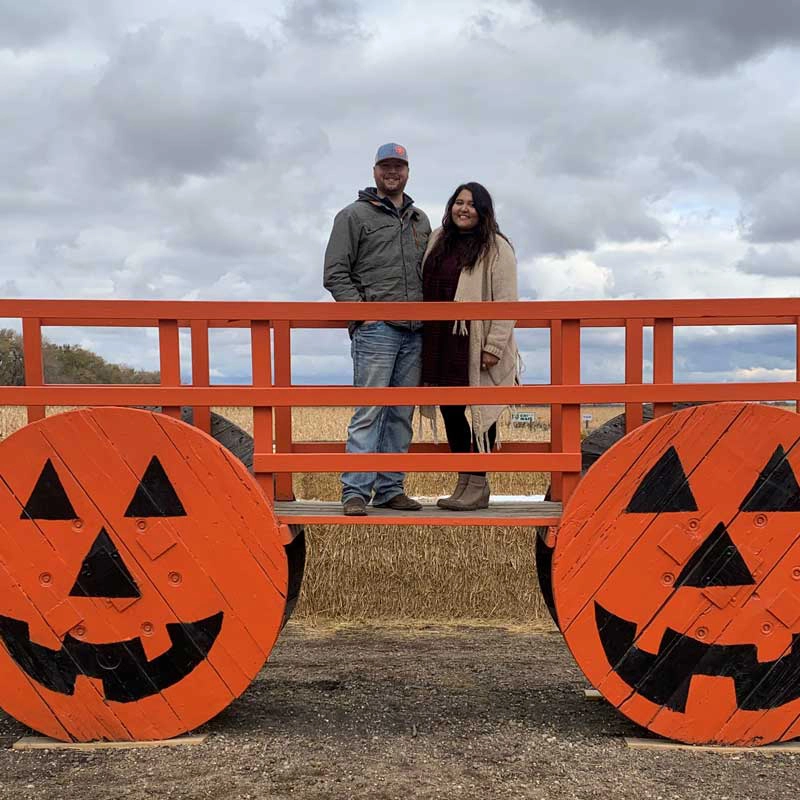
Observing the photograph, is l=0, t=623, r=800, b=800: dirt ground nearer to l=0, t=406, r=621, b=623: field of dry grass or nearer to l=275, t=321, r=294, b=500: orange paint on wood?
l=275, t=321, r=294, b=500: orange paint on wood

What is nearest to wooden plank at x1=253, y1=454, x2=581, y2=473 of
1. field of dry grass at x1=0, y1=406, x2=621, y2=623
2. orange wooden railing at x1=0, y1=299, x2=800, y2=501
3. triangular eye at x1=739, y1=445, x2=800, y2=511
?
orange wooden railing at x1=0, y1=299, x2=800, y2=501

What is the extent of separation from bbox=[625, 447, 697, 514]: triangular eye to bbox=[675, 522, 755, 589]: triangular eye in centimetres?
19

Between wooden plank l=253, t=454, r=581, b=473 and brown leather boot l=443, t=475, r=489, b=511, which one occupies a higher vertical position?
wooden plank l=253, t=454, r=581, b=473

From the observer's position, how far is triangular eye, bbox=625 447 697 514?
4035 mm

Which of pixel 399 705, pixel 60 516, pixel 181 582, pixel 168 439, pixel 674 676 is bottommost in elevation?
pixel 399 705

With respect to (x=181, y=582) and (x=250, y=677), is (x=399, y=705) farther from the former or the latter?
(x=181, y=582)

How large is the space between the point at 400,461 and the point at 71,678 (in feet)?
6.44

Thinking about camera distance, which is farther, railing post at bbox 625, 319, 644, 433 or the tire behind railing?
the tire behind railing

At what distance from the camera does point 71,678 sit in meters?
4.12

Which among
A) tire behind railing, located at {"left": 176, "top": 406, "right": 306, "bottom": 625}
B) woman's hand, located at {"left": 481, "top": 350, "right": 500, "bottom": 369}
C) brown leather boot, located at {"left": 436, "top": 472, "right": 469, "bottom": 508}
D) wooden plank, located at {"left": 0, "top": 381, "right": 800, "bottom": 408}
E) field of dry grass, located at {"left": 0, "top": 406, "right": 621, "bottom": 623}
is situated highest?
woman's hand, located at {"left": 481, "top": 350, "right": 500, "bottom": 369}

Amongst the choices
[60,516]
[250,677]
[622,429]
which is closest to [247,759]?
[250,677]

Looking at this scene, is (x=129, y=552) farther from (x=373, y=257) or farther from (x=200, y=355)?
(x=373, y=257)

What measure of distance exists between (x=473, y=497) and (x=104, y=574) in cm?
195

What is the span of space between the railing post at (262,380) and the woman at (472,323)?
3.33 ft
